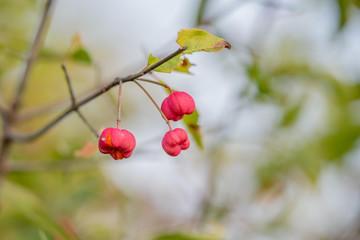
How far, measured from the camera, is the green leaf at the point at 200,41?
0.57m

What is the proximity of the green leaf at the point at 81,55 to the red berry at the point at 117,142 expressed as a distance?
0.36 meters

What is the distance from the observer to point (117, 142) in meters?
0.61

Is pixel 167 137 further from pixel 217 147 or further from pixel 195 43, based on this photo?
pixel 217 147

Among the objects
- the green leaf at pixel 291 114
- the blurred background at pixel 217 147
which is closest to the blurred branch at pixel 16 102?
the blurred background at pixel 217 147

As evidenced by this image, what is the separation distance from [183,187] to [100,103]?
0.94 meters

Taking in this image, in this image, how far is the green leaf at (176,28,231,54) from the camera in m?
0.57

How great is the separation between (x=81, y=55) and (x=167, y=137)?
0.39 meters

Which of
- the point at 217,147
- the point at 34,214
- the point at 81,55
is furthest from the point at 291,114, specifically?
the point at 34,214

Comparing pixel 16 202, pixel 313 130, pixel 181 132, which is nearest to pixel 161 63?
pixel 181 132

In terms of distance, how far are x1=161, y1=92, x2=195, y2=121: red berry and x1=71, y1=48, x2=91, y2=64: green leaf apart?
356 millimetres

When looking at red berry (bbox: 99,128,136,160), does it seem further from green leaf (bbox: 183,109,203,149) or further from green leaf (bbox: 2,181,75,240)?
green leaf (bbox: 2,181,75,240)

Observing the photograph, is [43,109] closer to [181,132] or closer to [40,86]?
[181,132]

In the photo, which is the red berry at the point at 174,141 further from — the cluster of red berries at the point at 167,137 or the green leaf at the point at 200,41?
the green leaf at the point at 200,41

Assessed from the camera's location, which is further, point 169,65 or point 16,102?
point 16,102
